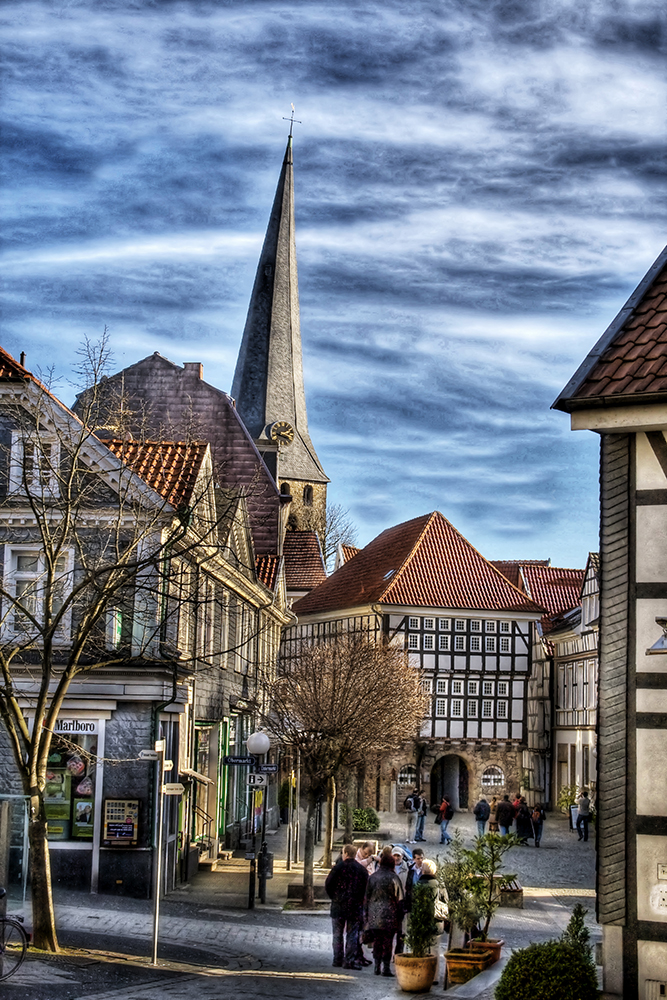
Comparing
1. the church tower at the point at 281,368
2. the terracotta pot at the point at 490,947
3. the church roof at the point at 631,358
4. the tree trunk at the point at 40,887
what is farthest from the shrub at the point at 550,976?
the church tower at the point at 281,368

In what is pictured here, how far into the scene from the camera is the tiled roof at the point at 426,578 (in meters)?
53.3

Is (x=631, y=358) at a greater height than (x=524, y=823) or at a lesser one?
greater

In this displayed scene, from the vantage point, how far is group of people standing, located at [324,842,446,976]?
1644 cm

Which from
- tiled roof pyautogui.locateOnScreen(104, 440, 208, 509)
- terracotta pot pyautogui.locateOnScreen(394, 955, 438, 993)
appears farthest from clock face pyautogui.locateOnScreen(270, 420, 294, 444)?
terracotta pot pyautogui.locateOnScreen(394, 955, 438, 993)

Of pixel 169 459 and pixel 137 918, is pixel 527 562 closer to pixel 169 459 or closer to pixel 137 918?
pixel 169 459

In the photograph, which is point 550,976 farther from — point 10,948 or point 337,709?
point 337,709

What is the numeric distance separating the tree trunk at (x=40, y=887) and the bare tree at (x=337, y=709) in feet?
25.1

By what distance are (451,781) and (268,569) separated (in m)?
16.7

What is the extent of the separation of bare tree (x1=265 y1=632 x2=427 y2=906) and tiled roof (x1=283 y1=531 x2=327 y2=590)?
2556 centimetres

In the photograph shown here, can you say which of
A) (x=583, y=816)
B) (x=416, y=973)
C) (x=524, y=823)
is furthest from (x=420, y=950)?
(x=583, y=816)

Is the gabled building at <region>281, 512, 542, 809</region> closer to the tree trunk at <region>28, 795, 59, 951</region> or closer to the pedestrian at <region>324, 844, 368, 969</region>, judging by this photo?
the pedestrian at <region>324, 844, 368, 969</region>

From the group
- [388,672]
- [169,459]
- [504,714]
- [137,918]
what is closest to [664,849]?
[137,918]

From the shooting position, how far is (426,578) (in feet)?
178

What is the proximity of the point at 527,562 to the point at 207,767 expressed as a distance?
43262mm
